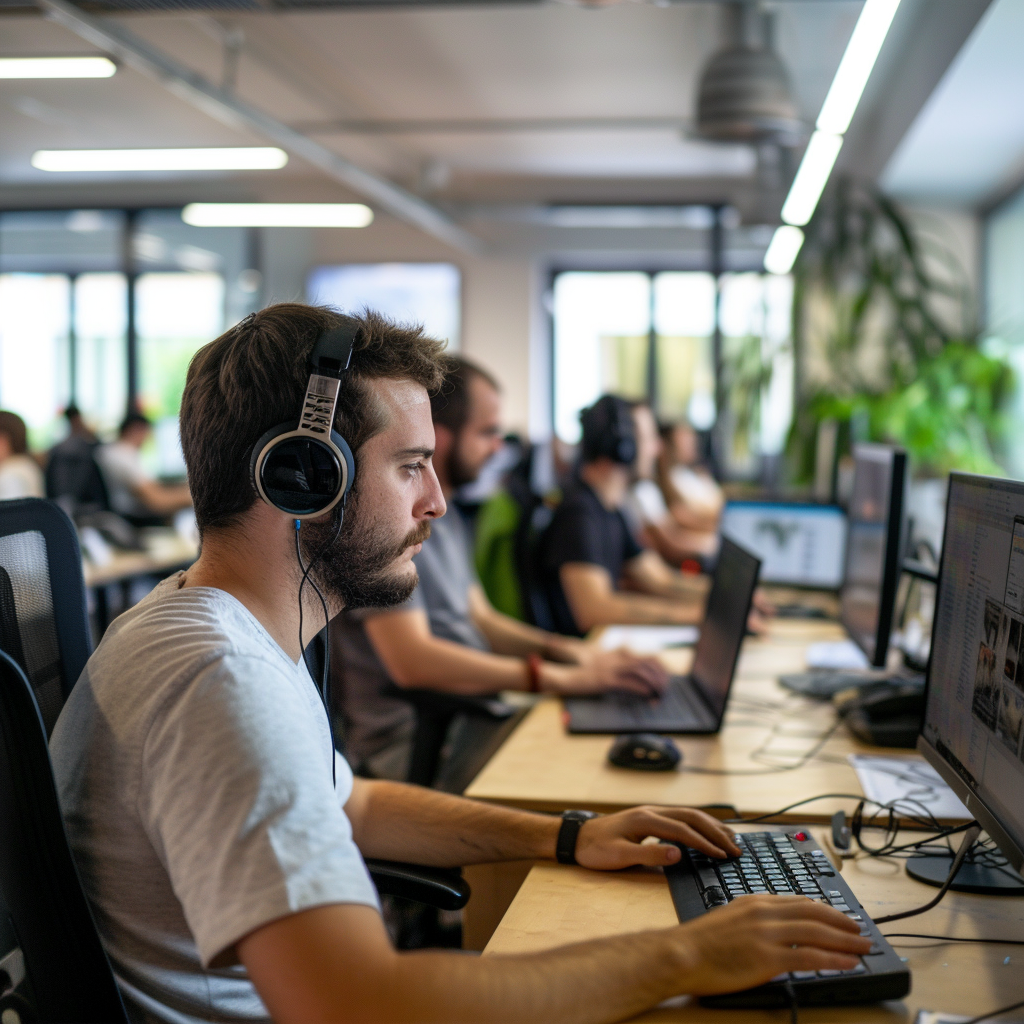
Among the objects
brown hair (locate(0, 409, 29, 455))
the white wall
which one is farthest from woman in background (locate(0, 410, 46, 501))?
the white wall

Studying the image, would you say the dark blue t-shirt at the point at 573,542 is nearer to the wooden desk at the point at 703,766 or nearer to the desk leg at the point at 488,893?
the wooden desk at the point at 703,766

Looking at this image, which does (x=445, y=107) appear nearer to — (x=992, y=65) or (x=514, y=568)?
(x=992, y=65)

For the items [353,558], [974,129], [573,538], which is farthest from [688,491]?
[353,558]

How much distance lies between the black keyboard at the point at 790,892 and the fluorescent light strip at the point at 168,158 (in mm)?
5403

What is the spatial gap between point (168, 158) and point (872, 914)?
5610mm

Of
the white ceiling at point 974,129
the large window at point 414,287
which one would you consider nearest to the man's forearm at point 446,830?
the white ceiling at point 974,129

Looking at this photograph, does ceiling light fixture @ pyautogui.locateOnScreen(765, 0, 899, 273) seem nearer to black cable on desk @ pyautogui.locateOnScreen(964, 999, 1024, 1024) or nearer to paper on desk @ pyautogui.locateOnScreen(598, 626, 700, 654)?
paper on desk @ pyautogui.locateOnScreen(598, 626, 700, 654)

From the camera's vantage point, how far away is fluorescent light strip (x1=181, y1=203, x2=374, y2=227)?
7070 millimetres

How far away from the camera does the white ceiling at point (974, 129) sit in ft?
12.6

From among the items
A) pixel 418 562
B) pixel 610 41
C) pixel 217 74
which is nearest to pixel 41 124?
pixel 217 74

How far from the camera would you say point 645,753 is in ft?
5.24

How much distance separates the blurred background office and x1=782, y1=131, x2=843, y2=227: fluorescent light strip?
0.02 m

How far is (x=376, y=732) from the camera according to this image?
229 centimetres

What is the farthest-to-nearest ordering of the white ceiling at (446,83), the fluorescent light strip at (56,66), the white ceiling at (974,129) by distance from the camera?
1. the white ceiling at (446,83)
2. the fluorescent light strip at (56,66)
3. the white ceiling at (974,129)
